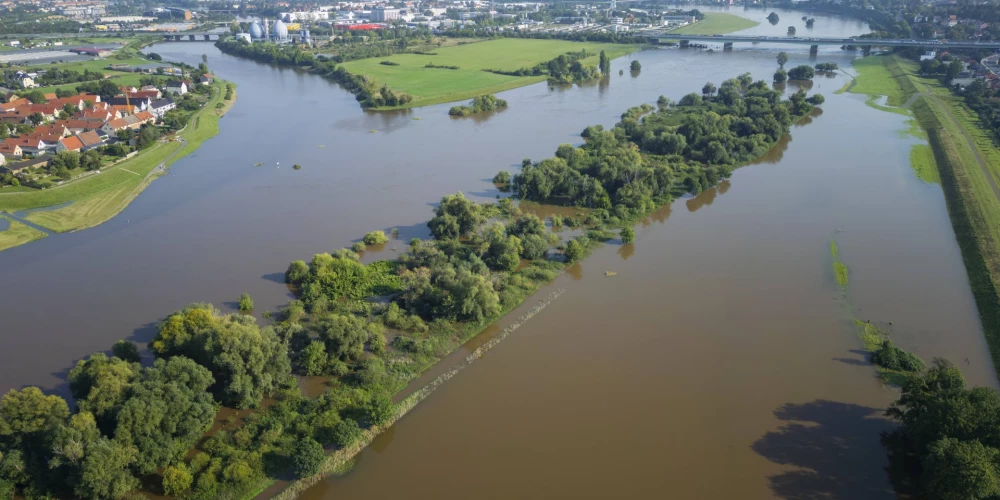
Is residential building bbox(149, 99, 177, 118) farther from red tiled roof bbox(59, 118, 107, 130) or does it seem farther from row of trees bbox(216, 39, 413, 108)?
row of trees bbox(216, 39, 413, 108)

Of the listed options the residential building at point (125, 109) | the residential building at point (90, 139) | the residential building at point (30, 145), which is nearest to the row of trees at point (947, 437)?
the residential building at point (90, 139)

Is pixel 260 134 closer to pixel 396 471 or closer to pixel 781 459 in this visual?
pixel 396 471

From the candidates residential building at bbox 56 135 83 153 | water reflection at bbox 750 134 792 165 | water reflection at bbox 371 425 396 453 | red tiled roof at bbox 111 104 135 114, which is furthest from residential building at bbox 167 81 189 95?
water reflection at bbox 371 425 396 453

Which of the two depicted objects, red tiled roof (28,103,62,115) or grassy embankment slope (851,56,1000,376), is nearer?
grassy embankment slope (851,56,1000,376)

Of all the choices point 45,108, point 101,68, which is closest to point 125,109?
point 45,108

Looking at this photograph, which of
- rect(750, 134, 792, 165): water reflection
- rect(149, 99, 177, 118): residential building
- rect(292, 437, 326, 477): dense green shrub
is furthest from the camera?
rect(149, 99, 177, 118): residential building

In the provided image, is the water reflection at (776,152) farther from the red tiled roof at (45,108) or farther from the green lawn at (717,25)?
the green lawn at (717,25)
